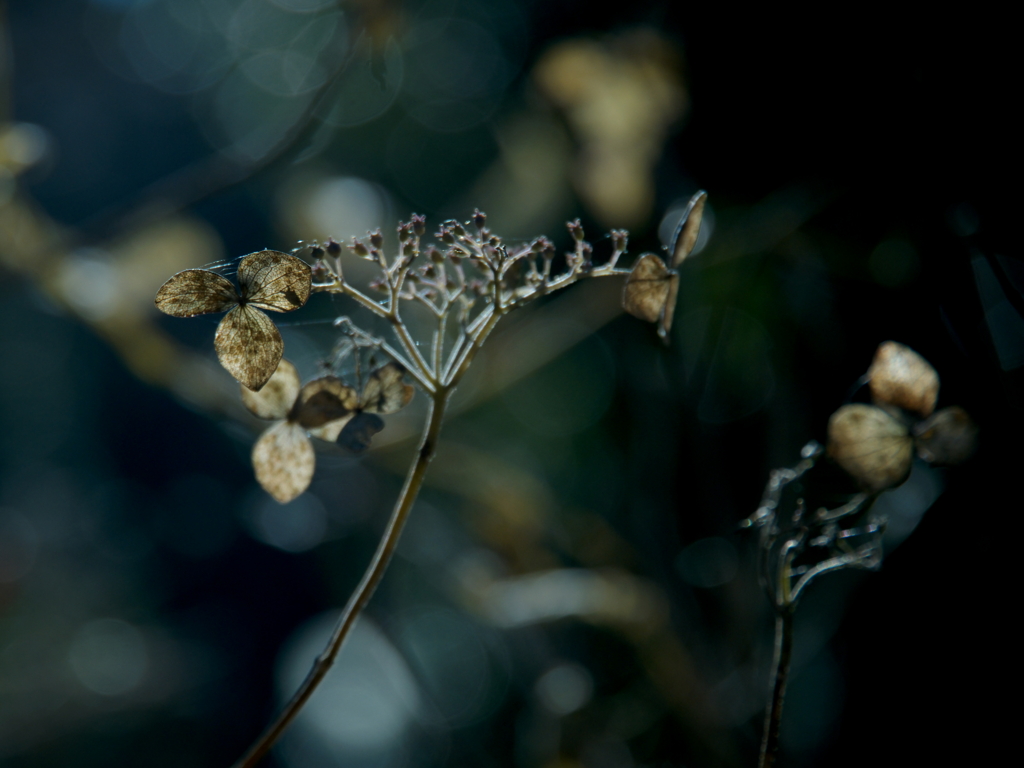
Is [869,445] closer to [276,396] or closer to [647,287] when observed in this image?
[647,287]

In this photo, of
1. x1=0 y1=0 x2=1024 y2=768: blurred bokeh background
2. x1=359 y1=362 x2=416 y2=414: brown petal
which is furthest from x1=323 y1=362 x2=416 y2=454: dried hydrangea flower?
x1=0 y1=0 x2=1024 y2=768: blurred bokeh background

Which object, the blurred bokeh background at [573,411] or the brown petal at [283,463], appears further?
the blurred bokeh background at [573,411]

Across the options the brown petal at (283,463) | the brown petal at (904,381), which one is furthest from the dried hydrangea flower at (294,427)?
the brown petal at (904,381)

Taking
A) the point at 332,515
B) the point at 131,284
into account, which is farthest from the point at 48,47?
the point at 332,515

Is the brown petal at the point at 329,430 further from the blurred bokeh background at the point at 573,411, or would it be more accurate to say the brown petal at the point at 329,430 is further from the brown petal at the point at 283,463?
the blurred bokeh background at the point at 573,411

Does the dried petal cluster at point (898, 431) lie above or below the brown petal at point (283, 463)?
below

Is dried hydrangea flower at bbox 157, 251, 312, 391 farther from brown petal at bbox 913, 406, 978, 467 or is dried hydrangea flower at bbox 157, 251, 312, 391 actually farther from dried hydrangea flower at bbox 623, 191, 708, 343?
brown petal at bbox 913, 406, 978, 467
